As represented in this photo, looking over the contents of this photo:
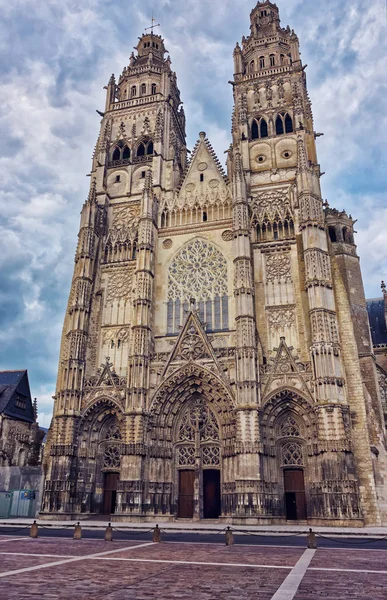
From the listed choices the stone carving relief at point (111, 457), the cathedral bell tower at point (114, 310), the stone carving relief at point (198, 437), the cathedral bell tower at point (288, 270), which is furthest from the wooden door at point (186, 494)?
the cathedral bell tower at point (288, 270)

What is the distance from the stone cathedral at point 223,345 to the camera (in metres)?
25.8

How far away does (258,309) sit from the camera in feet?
99.6

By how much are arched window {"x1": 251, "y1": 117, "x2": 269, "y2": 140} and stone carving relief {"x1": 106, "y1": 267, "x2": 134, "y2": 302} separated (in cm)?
1460

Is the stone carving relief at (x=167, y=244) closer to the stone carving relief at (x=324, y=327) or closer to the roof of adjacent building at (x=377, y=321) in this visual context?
the stone carving relief at (x=324, y=327)

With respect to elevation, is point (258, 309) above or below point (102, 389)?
above

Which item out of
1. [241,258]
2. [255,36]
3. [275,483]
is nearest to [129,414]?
[275,483]

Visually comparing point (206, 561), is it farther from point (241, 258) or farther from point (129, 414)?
point (241, 258)

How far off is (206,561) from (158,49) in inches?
1911

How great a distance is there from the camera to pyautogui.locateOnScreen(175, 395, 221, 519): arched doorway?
27.4m

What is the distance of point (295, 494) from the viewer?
26.4 metres

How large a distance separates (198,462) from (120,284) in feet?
44.1

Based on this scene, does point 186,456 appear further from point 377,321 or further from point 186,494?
point 377,321

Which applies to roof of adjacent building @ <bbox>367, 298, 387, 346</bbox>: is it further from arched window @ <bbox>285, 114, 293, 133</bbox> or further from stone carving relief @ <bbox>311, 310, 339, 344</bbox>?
arched window @ <bbox>285, 114, 293, 133</bbox>

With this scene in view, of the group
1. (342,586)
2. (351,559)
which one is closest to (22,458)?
(351,559)
